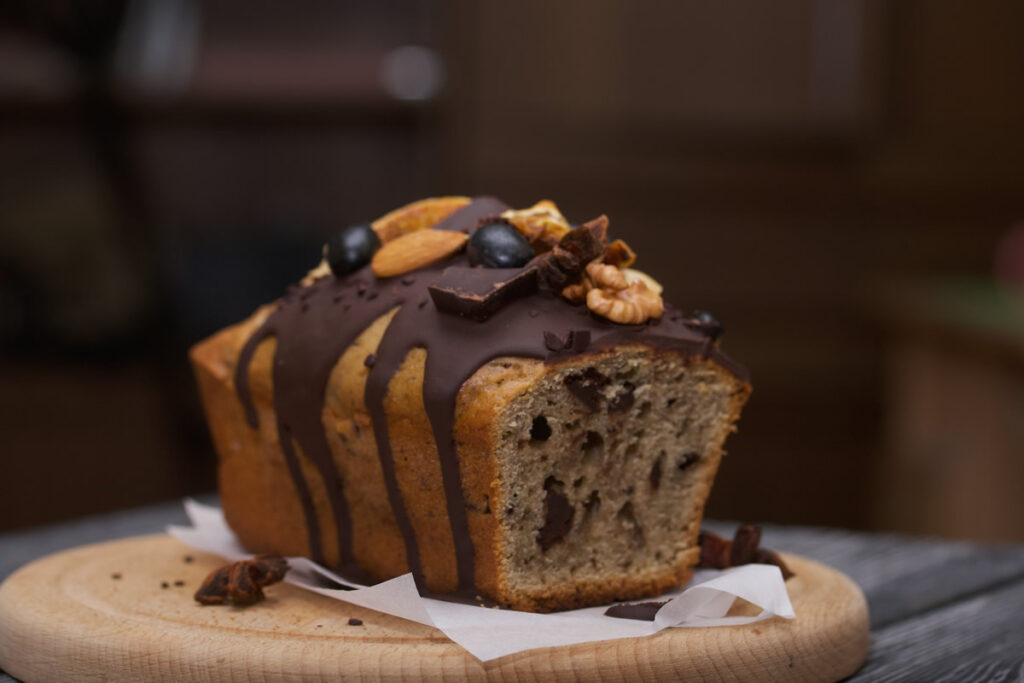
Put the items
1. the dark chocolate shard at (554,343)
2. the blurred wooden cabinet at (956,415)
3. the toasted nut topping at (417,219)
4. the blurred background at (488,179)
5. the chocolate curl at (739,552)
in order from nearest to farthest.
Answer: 1. the dark chocolate shard at (554,343)
2. the chocolate curl at (739,552)
3. the toasted nut topping at (417,219)
4. the blurred wooden cabinet at (956,415)
5. the blurred background at (488,179)

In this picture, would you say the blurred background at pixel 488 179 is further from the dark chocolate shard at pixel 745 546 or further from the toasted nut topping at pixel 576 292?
the toasted nut topping at pixel 576 292

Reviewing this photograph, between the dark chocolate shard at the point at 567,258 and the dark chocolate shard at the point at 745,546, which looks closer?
the dark chocolate shard at the point at 567,258

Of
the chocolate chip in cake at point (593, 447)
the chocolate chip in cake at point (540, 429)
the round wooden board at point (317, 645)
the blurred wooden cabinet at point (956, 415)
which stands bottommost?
the blurred wooden cabinet at point (956, 415)

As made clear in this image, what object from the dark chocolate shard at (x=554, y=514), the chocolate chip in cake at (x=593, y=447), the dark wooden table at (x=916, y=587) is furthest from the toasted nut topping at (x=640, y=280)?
the dark wooden table at (x=916, y=587)

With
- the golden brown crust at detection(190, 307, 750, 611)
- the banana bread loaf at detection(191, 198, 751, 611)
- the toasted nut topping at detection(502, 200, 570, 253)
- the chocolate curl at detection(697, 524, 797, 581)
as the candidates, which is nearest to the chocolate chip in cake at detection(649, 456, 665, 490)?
the banana bread loaf at detection(191, 198, 751, 611)

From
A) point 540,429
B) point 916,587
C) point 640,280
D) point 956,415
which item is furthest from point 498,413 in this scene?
point 956,415

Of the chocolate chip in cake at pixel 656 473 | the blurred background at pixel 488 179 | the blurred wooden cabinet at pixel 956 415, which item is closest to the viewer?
the chocolate chip in cake at pixel 656 473
